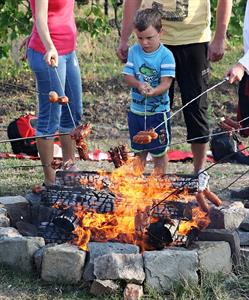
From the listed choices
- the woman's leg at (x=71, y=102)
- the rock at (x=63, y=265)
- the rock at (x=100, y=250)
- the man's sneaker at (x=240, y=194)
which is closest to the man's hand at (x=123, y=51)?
the woman's leg at (x=71, y=102)

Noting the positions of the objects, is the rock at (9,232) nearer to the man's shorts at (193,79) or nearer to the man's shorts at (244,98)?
the man's shorts at (193,79)

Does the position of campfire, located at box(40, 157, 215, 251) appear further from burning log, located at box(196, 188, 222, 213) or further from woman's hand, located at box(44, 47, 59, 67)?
woman's hand, located at box(44, 47, 59, 67)

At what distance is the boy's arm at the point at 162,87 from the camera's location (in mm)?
5918

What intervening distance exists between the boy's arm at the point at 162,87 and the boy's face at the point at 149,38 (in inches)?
9.8

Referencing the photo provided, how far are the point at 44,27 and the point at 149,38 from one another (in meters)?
0.77

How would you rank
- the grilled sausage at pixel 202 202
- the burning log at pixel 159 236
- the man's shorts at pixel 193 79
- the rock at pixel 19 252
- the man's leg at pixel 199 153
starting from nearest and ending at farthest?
the rock at pixel 19 252
the burning log at pixel 159 236
the grilled sausage at pixel 202 202
the man's shorts at pixel 193 79
the man's leg at pixel 199 153

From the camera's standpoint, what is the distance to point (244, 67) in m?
5.21

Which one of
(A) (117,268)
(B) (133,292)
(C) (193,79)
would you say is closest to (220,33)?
(C) (193,79)

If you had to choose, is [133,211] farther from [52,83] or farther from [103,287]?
[52,83]

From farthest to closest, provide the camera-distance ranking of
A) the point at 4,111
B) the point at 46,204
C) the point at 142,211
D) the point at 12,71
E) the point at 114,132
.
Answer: the point at 12,71
the point at 4,111
the point at 114,132
the point at 46,204
the point at 142,211

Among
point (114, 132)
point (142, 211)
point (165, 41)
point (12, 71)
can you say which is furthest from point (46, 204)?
point (12, 71)

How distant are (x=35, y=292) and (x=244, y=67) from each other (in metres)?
1.93

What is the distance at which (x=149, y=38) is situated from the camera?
5.97m

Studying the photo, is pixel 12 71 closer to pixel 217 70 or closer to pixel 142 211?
pixel 217 70
